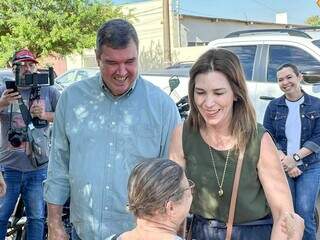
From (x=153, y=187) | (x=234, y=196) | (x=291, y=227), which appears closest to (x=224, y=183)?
(x=234, y=196)

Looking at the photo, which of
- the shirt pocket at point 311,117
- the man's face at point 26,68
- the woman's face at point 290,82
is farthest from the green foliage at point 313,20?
the man's face at point 26,68

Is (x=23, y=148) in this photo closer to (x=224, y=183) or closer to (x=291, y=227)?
(x=224, y=183)

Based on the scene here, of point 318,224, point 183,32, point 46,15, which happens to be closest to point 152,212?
point 318,224

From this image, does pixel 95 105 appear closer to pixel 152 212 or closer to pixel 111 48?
pixel 111 48

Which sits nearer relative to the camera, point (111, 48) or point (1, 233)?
point (111, 48)

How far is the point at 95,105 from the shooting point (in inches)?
113

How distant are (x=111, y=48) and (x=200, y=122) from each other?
0.59 m

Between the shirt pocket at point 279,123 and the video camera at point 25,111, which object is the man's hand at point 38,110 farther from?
the shirt pocket at point 279,123

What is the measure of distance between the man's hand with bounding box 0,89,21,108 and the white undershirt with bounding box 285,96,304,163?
2.52 m

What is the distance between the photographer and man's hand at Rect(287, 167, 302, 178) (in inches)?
198

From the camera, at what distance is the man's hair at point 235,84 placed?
95.4 inches

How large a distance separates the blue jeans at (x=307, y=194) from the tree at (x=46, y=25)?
18011 millimetres

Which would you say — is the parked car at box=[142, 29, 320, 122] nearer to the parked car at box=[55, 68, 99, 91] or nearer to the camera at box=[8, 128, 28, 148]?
the camera at box=[8, 128, 28, 148]

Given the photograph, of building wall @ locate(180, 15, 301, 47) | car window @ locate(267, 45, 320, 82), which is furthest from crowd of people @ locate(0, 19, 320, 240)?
building wall @ locate(180, 15, 301, 47)
